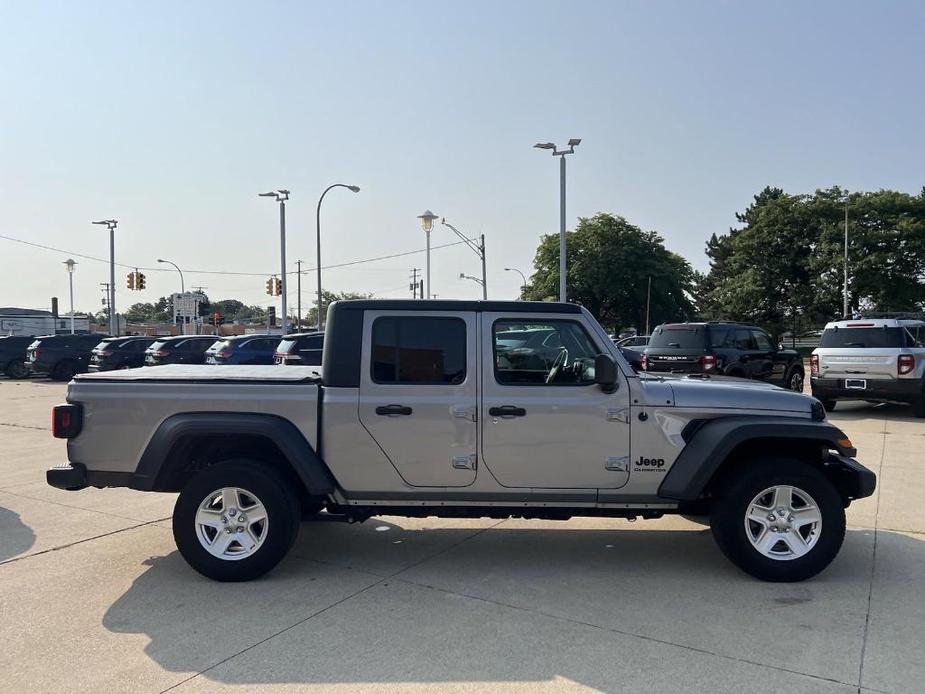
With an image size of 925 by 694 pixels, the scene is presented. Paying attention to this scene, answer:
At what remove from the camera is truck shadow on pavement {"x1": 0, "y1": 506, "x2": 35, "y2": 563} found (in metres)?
5.26

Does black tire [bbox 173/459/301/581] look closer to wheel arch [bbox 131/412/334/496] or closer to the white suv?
wheel arch [bbox 131/412/334/496]

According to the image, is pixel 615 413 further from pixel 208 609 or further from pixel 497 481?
pixel 208 609

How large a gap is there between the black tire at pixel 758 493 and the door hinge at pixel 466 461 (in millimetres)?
1623

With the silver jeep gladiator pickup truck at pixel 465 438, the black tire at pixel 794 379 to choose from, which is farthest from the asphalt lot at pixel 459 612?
the black tire at pixel 794 379

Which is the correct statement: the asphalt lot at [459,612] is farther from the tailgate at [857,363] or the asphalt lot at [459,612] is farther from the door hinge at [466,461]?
Answer: the tailgate at [857,363]

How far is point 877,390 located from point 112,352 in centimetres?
2140

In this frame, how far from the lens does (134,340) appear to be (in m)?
24.3

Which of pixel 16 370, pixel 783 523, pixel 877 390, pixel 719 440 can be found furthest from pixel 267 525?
pixel 16 370

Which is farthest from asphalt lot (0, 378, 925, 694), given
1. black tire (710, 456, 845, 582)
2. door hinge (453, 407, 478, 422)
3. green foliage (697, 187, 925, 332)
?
green foliage (697, 187, 925, 332)

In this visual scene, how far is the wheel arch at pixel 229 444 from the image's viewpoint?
180 inches

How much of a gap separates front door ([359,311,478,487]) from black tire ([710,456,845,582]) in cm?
169

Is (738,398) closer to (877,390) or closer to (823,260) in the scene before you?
(877,390)

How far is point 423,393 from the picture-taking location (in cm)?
468

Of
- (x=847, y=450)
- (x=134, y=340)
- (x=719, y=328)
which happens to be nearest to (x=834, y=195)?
(x=719, y=328)
